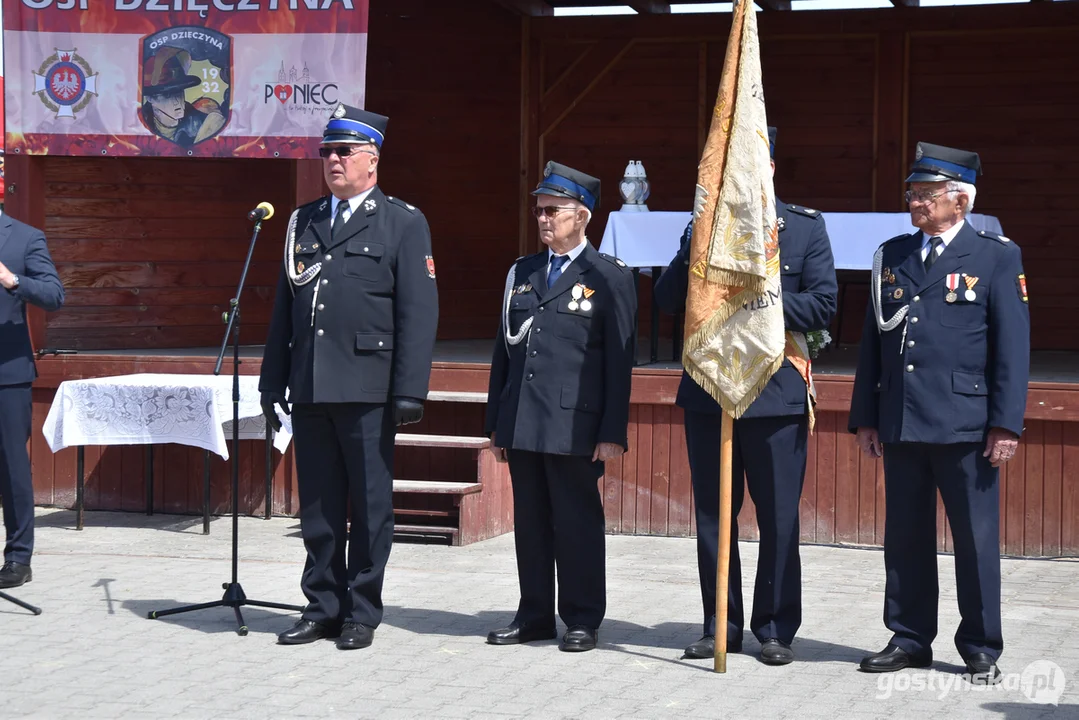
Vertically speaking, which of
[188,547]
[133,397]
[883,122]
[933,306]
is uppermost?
[883,122]

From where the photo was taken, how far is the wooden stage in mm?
7371

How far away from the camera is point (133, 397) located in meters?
7.86

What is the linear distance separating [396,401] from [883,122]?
7.65 m

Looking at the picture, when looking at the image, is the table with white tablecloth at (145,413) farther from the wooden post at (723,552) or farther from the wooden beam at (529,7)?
the wooden beam at (529,7)

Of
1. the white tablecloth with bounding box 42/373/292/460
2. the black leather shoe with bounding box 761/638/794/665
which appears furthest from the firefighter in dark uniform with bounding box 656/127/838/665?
the white tablecloth with bounding box 42/373/292/460

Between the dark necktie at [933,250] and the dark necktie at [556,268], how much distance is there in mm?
1321

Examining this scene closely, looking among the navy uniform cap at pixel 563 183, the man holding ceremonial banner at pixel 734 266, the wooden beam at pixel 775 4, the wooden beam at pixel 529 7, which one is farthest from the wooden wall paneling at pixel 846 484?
the wooden beam at pixel 529 7

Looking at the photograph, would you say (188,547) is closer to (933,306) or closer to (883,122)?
(933,306)

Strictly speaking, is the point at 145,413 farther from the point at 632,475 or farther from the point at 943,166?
the point at 943,166

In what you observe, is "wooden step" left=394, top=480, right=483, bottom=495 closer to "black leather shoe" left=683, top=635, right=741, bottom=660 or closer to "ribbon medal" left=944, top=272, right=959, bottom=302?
"black leather shoe" left=683, top=635, right=741, bottom=660

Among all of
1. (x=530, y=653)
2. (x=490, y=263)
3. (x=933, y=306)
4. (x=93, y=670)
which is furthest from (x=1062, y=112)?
(x=93, y=670)

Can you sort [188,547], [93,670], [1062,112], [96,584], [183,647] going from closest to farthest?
[93,670] → [183,647] → [96,584] → [188,547] → [1062,112]

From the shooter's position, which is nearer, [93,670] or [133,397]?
[93,670]

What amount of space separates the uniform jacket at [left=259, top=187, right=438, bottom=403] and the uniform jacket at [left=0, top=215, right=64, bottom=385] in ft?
4.88
